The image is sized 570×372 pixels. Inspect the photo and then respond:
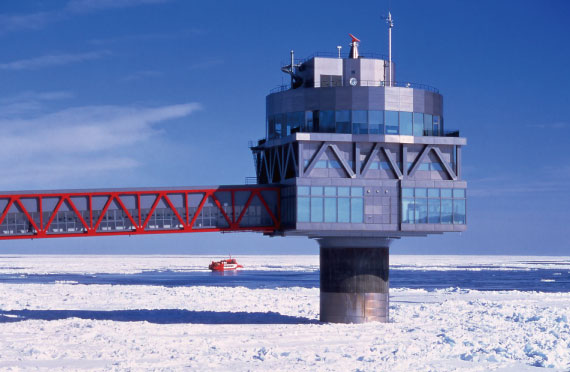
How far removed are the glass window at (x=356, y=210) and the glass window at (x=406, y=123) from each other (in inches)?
237

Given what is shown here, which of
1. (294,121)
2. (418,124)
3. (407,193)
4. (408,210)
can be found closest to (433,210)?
(408,210)

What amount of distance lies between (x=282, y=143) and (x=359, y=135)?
5836mm

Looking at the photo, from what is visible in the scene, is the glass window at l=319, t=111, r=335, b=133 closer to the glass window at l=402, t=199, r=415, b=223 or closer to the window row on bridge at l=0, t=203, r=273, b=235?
the glass window at l=402, t=199, r=415, b=223

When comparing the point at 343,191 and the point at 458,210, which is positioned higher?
the point at 343,191

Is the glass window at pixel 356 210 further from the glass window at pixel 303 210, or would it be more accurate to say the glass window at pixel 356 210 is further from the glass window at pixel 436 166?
the glass window at pixel 436 166

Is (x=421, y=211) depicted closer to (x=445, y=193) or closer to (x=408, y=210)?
(x=408, y=210)

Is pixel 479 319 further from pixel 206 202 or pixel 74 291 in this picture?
pixel 74 291

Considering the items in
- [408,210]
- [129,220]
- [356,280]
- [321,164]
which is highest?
[321,164]

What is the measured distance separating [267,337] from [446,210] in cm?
1615

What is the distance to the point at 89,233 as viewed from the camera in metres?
57.1

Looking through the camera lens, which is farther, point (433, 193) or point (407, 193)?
point (433, 193)

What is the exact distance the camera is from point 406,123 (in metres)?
57.5

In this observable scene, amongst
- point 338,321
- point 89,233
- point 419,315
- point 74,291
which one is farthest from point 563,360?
point 74,291

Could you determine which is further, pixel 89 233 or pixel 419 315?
pixel 419 315
